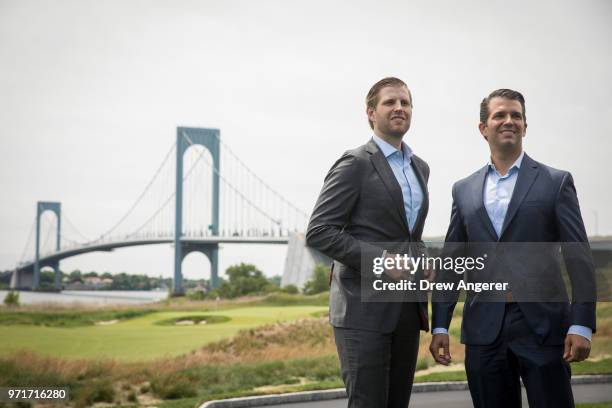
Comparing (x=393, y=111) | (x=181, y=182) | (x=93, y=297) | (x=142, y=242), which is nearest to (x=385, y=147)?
(x=393, y=111)

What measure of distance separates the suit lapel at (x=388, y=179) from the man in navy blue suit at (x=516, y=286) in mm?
218

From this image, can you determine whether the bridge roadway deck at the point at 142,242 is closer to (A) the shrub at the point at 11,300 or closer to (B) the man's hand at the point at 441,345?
(A) the shrub at the point at 11,300

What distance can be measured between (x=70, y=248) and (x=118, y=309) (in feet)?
28.6

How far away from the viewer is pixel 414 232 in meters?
2.07

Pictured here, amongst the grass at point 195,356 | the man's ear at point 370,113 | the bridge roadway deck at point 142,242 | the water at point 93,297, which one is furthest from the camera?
the bridge roadway deck at point 142,242

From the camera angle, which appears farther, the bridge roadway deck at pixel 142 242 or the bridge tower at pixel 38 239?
the bridge roadway deck at pixel 142 242

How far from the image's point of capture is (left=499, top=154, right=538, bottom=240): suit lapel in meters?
1.94

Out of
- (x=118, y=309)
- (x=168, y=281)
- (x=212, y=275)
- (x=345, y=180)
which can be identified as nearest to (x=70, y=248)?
(x=168, y=281)

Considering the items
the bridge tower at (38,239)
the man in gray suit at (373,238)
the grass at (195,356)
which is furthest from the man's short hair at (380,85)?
the bridge tower at (38,239)

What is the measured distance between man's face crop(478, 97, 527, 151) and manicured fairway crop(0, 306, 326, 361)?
7.31 meters

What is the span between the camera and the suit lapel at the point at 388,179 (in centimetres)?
201

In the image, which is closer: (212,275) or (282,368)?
(282,368)

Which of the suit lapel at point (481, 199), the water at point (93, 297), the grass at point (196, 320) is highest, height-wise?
the suit lapel at point (481, 199)

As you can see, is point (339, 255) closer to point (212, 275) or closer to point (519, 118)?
point (519, 118)
